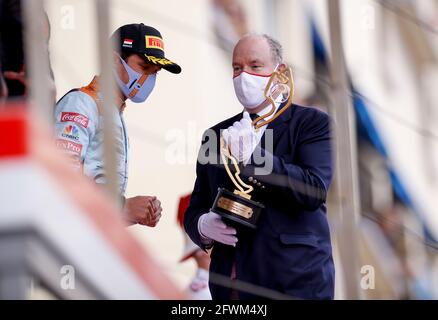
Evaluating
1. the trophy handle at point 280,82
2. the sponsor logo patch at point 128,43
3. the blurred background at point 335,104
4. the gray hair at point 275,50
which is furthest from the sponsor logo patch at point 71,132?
the gray hair at point 275,50

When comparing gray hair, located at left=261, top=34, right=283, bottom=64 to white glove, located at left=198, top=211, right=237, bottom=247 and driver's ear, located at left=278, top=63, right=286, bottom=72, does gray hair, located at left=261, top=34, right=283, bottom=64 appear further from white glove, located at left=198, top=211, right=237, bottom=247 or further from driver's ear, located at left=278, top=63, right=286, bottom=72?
white glove, located at left=198, top=211, right=237, bottom=247

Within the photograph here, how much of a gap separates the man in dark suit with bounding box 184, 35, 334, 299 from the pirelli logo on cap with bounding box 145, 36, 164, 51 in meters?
0.26

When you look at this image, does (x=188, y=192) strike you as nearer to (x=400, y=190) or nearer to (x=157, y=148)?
(x=157, y=148)

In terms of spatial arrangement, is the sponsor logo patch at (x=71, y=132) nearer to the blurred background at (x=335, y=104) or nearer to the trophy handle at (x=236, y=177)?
the blurred background at (x=335, y=104)

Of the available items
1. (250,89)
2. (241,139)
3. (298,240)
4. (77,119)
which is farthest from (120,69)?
(298,240)

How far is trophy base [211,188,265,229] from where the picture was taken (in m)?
2.95

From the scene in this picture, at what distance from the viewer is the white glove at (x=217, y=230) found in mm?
3031

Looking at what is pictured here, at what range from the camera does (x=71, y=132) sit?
3.04 meters

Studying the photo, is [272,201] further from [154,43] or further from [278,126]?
[154,43]

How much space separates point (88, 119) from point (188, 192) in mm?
1159

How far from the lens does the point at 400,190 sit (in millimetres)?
7125

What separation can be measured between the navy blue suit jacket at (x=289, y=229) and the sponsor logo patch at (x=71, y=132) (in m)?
0.36

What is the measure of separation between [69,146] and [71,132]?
0.04 metres
